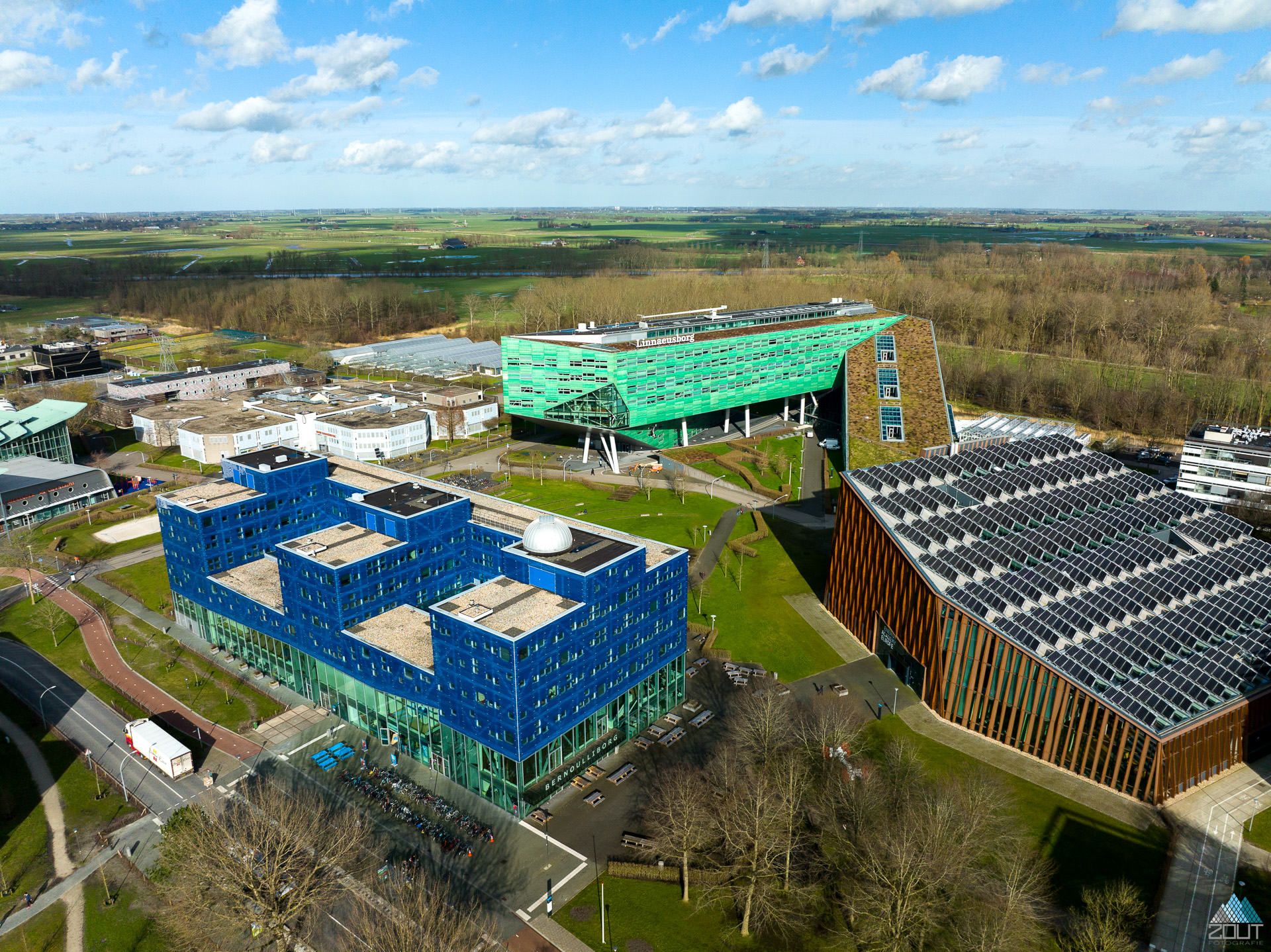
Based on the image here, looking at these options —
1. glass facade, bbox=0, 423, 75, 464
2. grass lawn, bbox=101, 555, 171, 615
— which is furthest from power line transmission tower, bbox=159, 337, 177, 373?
grass lawn, bbox=101, 555, 171, 615

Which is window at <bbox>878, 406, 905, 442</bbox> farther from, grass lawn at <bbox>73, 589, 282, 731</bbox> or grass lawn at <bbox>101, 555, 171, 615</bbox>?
grass lawn at <bbox>101, 555, 171, 615</bbox>

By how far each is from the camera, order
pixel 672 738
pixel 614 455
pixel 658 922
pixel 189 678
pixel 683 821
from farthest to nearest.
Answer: pixel 614 455, pixel 189 678, pixel 672 738, pixel 683 821, pixel 658 922

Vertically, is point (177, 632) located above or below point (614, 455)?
below

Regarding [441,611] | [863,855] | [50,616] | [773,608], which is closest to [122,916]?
[441,611]

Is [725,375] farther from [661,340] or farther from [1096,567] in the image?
[1096,567]

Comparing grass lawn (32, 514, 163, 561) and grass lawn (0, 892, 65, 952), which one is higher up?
grass lawn (32, 514, 163, 561)

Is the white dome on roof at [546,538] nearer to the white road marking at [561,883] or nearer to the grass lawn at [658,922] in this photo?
the white road marking at [561,883]
